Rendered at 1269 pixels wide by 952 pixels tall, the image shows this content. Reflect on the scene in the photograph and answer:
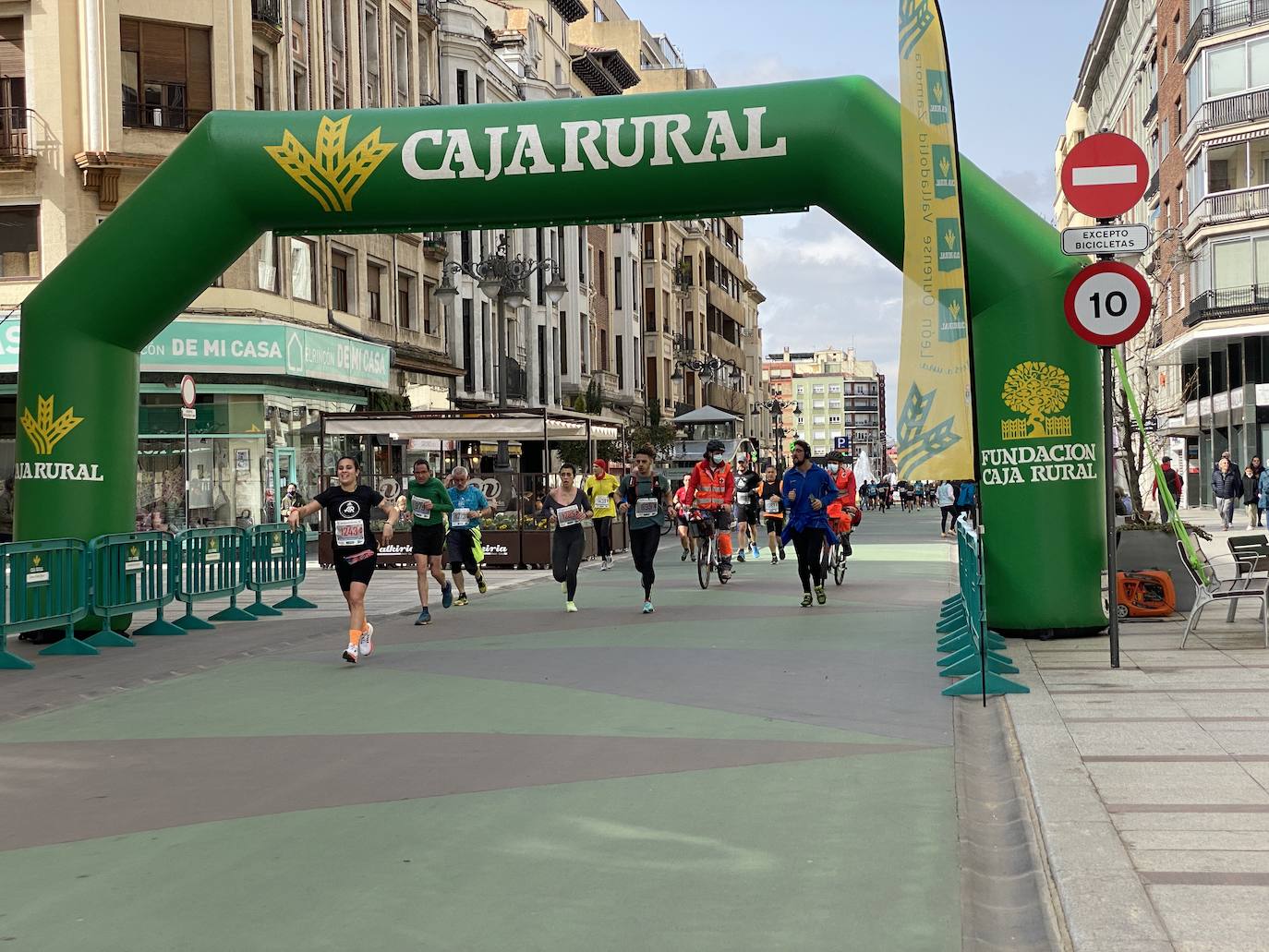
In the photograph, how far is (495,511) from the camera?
88.1 feet

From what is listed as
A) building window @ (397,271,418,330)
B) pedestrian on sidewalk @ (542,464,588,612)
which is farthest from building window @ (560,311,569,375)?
pedestrian on sidewalk @ (542,464,588,612)

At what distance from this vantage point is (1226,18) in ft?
152

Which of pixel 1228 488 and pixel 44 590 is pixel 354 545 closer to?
pixel 44 590

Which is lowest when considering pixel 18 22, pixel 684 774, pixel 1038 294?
pixel 684 774

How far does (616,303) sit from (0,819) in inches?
2415

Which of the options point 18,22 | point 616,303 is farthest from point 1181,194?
point 18,22

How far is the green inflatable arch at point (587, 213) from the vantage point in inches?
509

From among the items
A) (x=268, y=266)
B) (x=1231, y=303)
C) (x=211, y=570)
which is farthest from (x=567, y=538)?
(x=1231, y=303)

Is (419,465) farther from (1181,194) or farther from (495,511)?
(1181,194)

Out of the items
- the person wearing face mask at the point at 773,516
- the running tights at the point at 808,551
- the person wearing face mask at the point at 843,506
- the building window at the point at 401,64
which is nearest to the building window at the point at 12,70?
the building window at the point at 401,64

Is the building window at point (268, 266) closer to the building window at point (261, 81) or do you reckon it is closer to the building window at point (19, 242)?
the building window at point (261, 81)

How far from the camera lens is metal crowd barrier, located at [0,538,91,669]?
41.7ft

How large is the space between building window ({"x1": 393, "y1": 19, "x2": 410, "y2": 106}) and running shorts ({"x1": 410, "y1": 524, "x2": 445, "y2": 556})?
90.8 feet

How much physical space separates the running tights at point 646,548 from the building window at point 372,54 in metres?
25.7
